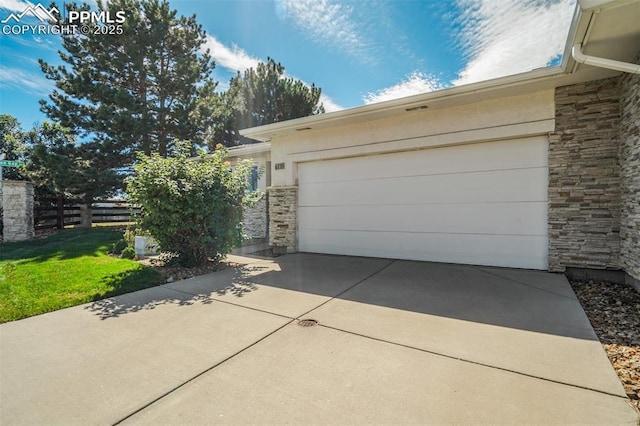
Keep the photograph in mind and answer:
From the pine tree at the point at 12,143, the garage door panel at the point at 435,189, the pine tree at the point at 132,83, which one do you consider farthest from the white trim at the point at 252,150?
the pine tree at the point at 12,143

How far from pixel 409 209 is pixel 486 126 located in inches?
85.4

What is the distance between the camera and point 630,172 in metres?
4.25

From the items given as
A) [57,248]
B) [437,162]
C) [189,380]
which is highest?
[437,162]

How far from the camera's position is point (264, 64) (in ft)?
58.0

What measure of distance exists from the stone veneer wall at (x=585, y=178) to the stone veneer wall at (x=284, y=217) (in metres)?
5.51

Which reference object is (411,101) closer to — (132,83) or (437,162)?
(437,162)

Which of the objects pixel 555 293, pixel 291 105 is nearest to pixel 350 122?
pixel 555 293

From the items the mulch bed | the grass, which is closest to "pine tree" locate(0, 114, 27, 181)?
the grass

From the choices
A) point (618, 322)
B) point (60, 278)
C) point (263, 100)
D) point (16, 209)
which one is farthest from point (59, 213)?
point (618, 322)

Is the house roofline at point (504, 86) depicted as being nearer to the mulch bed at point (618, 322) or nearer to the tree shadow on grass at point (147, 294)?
the mulch bed at point (618, 322)

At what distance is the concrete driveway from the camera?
1.91 m

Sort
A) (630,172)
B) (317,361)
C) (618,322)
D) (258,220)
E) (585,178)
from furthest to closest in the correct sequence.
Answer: (258,220), (585,178), (630,172), (618,322), (317,361)

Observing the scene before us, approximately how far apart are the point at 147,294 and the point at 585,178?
7.20 meters

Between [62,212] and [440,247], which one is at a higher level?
[62,212]
